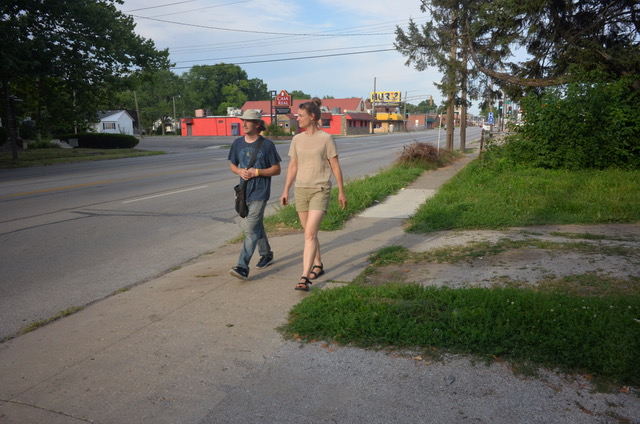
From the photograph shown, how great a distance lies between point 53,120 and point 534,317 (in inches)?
1174

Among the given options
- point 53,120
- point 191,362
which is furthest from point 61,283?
point 53,120

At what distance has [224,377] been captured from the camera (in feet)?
11.6

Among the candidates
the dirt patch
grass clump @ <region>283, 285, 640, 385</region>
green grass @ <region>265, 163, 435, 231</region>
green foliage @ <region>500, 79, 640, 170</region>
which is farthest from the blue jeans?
green foliage @ <region>500, 79, 640, 170</region>

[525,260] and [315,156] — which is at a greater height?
[315,156]

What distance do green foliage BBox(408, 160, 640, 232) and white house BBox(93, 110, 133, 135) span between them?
3366 inches

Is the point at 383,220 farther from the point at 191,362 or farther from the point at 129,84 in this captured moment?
the point at 129,84

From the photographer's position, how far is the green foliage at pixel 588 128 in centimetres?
1294

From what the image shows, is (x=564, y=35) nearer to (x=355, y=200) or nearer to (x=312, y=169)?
(x=355, y=200)

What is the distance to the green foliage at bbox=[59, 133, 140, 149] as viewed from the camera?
39500 mm

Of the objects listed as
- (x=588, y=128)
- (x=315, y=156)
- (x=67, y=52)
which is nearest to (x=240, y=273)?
(x=315, y=156)

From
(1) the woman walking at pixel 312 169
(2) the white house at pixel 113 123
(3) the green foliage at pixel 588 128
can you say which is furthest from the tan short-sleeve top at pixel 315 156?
(2) the white house at pixel 113 123

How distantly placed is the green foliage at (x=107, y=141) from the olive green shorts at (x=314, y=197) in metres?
37.1

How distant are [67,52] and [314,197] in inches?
921

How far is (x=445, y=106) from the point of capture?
896 inches
